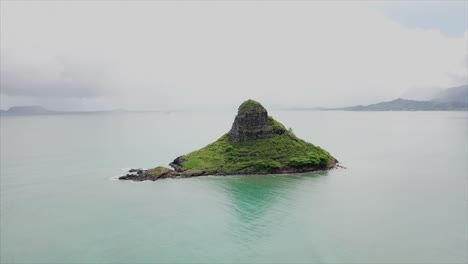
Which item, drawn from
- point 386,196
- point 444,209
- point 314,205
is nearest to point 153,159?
point 314,205

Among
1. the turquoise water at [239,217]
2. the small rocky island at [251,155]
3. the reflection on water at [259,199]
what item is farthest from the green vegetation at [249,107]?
the turquoise water at [239,217]

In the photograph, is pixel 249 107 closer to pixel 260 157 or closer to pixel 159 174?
pixel 260 157

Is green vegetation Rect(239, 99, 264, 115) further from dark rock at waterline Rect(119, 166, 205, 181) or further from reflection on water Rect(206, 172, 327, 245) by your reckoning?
dark rock at waterline Rect(119, 166, 205, 181)

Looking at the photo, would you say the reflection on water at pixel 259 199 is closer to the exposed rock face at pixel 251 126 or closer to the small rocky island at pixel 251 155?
the small rocky island at pixel 251 155

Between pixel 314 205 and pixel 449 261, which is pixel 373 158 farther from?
pixel 449 261

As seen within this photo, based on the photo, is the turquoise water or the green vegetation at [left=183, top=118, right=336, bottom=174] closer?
the turquoise water

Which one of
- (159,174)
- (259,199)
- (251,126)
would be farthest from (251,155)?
(259,199)

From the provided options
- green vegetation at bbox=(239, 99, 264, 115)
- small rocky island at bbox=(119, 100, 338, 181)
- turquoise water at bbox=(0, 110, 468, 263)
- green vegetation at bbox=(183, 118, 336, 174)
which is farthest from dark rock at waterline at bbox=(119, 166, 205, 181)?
green vegetation at bbox=(239, 99, 264, 115)

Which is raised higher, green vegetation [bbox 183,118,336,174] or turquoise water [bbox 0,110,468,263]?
green vegetation [bbox 183,118,336,174]
